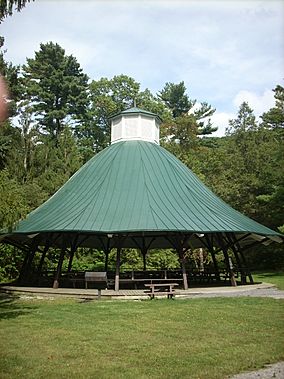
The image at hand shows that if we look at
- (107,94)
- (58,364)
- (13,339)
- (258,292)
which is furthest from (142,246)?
(107,94)

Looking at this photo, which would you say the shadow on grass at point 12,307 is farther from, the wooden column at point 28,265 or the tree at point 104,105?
the tree at point 104,105

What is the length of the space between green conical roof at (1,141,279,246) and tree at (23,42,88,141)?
2752 centimetres

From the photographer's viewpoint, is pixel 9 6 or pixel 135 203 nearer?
pixel 9 6

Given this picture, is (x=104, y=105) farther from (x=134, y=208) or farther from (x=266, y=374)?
(x=266, y=374)

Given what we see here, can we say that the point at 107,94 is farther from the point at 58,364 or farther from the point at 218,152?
the point at 58,364

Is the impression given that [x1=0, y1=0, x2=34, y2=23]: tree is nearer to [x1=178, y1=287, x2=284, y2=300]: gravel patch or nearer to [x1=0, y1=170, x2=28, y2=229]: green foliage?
[x1=0, y1=170, x2=28, y2=229]: green foliage

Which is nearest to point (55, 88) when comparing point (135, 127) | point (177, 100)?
point (177, 100)

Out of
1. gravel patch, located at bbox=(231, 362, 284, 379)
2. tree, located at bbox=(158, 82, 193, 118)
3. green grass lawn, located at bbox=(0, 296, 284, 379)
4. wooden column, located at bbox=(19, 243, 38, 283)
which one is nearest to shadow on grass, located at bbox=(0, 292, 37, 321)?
green grass lawn, located at bbox=(0, 296, 284, 379)

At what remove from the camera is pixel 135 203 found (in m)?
16.7

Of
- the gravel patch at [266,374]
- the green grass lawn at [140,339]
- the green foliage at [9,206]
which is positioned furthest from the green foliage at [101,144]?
the gravel patch at [266,374]

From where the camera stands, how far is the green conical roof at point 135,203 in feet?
51.0

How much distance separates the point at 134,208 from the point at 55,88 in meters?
33.7

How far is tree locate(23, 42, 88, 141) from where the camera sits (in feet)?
152

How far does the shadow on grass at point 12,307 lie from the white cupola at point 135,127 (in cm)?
937
